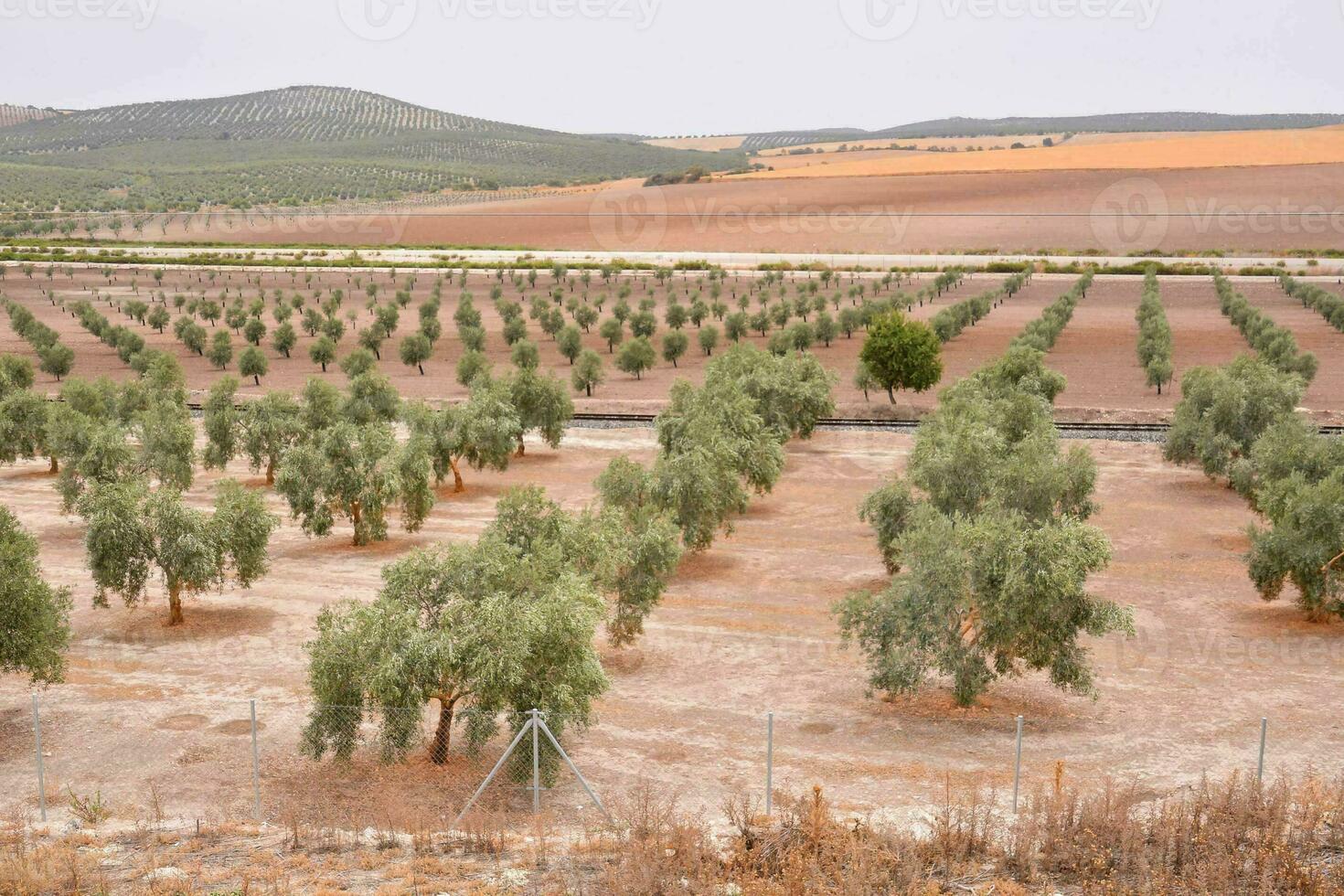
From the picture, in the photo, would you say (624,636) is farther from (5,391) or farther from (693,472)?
(5,391)

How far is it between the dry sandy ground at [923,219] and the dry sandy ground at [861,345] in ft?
105

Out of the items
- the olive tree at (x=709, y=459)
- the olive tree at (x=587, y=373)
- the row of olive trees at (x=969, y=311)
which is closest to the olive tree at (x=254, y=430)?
the olive tree at (x=709, y=459)

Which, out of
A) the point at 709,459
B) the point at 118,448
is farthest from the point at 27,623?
the point at 709,459

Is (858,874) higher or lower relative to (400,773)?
higher

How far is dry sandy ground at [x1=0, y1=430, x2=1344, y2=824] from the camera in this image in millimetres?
21203

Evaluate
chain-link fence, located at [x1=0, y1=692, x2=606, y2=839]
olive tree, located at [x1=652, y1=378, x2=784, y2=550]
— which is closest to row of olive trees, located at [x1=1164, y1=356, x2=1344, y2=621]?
olive tree, located at [x1=652, y1=378, x2=784, y2=550]

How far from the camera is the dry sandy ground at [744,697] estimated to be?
69.6ft

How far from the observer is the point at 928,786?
20734mm

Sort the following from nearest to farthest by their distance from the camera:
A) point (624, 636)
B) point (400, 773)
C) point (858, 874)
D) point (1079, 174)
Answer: point (858, 874) → point (400, 773) → point (624, 636) → point (1079, 174)

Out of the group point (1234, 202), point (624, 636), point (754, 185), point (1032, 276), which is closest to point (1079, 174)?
point (1234, 202)

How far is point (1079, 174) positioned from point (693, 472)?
520 ft

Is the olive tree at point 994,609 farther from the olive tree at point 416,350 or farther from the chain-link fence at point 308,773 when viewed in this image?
the olive tree at point 416,350

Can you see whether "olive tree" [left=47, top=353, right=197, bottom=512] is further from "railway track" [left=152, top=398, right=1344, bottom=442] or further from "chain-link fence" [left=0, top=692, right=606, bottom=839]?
"chain-link fence" [left=0, top=692, right=606, bottom=839]

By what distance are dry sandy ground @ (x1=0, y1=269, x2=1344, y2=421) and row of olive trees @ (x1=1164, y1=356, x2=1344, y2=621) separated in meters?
13.0
